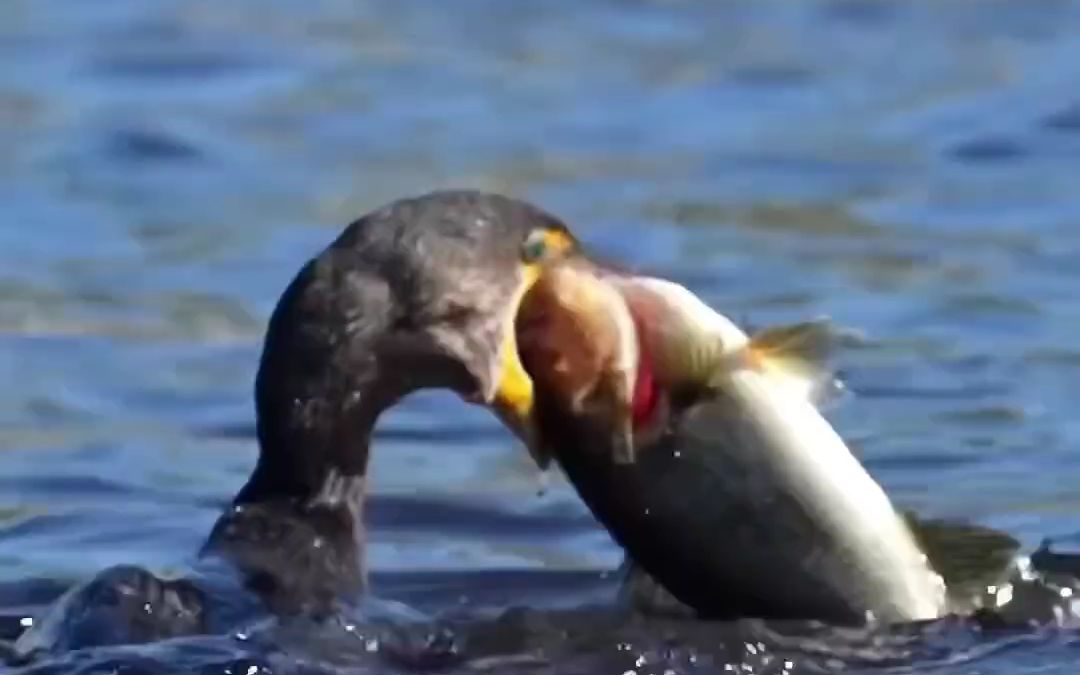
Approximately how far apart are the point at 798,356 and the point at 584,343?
38 centimetres

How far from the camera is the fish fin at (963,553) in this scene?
638 centimetres

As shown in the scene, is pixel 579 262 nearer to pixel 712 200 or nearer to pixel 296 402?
pixel 296 402

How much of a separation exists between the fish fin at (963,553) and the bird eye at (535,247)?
2.86ft

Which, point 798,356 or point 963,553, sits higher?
point 798,356

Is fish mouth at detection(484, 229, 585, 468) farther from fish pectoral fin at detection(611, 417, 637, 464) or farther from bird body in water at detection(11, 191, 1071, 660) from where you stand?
fish pectoral fin at detection(611, 417, 637, 464)

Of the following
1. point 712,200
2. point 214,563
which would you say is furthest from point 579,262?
point 712,200

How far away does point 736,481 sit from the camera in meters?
6.21

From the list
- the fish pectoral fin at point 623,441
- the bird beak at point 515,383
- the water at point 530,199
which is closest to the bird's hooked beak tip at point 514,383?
the bird beak at point 515,383

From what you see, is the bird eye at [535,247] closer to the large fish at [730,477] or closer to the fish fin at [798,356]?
the large fish at [730,477]

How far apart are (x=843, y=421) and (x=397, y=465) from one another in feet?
3.80

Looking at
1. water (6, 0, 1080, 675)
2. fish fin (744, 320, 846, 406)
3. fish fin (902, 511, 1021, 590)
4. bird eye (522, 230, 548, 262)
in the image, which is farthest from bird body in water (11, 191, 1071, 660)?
fish fin (902, 511, 1021, 590)

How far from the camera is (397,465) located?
8.53m

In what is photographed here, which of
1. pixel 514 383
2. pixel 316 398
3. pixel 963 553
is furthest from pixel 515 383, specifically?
pixel 963 553

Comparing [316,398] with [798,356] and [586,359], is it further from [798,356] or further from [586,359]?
[798,356]
